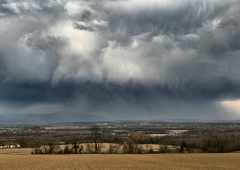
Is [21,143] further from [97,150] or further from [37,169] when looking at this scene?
[37,169]

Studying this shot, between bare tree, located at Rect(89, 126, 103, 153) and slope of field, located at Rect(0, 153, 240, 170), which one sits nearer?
slope of field, located at Rect(0, 153, 240, 170)

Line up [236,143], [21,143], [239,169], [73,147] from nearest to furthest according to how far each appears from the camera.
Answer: [239,169], [73,147], [236,143], [21,143]

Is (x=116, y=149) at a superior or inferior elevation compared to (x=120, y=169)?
inferior

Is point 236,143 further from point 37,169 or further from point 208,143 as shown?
point 37,169

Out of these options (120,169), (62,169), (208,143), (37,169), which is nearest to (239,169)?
(120,169)

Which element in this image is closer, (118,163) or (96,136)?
(118,163)

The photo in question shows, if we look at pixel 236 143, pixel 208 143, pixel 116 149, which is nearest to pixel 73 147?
pixel 116 149

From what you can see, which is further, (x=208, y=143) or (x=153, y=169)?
(x=208, y=143)

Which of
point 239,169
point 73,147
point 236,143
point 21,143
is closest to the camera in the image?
point 239,169

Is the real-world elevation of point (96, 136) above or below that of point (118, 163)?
above

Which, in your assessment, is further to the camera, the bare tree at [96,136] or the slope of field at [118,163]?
the bare tree at [96,136]
